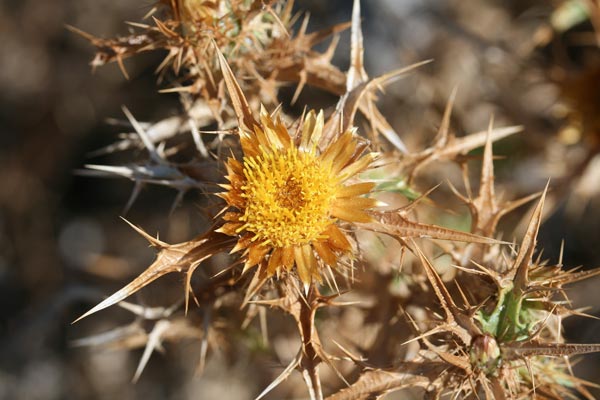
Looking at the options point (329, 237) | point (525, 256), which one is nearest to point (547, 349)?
point (525, 256)

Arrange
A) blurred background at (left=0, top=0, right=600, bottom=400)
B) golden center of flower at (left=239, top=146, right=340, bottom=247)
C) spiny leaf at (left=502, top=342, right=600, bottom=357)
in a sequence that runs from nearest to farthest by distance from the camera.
A: spiny leaf at (left=502, top=342, right=600, bottom=357)
golden center of flower at (left=239, top=146, right=340, bottom=247)
blurred background at (left=0, top=0, right=600, bottom=400)

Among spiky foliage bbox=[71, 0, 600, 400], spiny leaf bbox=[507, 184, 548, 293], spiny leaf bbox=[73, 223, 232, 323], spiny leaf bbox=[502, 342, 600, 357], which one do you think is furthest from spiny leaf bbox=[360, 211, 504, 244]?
spiny leaf bbox=[73, 223, 232, 323]

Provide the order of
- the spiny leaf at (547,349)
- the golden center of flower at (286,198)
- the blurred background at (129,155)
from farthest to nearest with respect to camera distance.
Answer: the blurred background at (129,155), the golden center of flower at (286,198), the spiny leaf at (547,349)

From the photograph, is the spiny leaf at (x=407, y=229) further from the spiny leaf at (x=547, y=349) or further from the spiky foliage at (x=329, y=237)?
the spiny leaf at (x=547, y=349)

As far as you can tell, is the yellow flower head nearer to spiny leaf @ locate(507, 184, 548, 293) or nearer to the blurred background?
spiny leaf @ locate(507, 184, 548, 293)

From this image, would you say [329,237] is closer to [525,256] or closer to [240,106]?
[240,106]

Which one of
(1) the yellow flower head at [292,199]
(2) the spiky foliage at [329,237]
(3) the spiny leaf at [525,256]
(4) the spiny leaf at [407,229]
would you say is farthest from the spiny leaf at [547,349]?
(1) the yellow flower head at [292,199]

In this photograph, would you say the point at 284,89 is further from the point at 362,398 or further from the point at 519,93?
the point at 362,398
